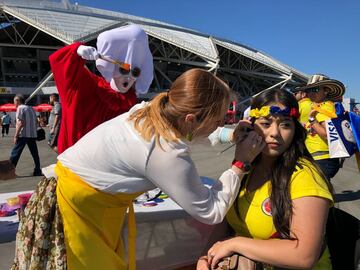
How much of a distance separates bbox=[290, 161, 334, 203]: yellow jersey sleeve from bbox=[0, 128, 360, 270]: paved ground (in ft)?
3.57

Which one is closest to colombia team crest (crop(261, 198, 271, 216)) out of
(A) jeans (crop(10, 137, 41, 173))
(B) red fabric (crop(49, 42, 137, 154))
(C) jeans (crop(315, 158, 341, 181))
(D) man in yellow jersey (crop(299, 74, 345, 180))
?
(B) red fabric (crop(49, 42, 137, 154))

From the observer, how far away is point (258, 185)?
166 cm

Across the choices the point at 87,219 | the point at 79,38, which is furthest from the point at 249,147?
the point at 79,38

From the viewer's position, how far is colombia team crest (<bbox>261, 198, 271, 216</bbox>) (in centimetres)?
151

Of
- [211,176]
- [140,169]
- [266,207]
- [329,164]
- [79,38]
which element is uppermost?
[79,38]

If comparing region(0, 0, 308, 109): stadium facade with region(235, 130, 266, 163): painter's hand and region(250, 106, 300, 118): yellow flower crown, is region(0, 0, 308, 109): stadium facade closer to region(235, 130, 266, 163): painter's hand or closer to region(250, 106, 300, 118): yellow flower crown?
region(250, 106, 300, 118): yellow flower crown

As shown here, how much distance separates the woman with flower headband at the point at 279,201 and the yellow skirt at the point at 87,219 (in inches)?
16.6

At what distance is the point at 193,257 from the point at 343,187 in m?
4.85

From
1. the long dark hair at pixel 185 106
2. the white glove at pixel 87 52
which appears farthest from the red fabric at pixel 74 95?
the long dark hair at pixel 185 106

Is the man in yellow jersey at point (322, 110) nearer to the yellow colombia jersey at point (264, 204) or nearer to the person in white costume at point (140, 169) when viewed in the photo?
the yellow colombia jersey at point (264, 204)

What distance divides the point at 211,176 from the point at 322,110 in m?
3.61

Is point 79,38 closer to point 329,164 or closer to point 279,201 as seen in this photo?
point 329,164

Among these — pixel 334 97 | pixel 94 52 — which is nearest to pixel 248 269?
pixel 94 52

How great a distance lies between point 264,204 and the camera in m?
1.55
